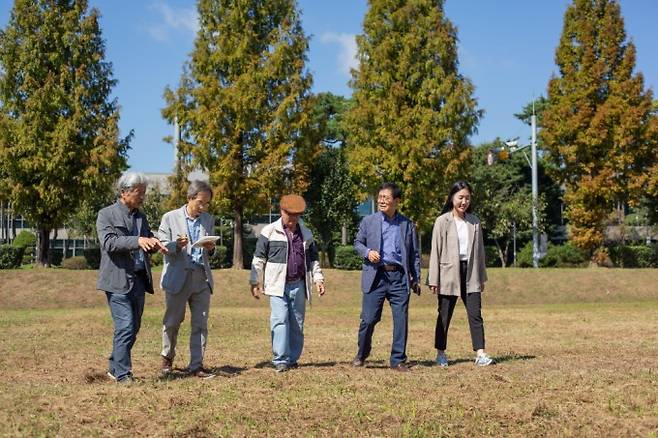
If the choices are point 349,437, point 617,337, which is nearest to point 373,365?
point 349,437

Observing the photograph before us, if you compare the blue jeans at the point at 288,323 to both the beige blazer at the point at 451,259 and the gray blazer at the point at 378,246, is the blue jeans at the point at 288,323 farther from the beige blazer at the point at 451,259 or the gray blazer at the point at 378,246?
the beige blazer at the point at 451,259

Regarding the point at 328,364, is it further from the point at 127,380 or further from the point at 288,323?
the point at 127,380

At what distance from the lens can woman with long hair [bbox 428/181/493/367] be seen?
8.52 meters

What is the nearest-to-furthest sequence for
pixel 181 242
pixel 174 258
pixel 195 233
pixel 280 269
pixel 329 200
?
pixel 181 242 < pixel 174 258 < pixel 195 233 < pixel 280 269 < pixel 329 200

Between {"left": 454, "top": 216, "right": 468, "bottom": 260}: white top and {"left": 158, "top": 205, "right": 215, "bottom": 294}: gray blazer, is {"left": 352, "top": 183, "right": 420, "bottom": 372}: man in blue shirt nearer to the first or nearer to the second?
{"left": 454, "top": 216, "right": 468, "bottom": 260}: white top

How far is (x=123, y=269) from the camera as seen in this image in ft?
23.6

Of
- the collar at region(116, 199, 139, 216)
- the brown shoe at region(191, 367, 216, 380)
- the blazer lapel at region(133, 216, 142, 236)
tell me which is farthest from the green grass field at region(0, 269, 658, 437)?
the collar at region(116, 199, 139, 216)

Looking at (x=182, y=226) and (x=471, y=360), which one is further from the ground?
(x=182, y=226)

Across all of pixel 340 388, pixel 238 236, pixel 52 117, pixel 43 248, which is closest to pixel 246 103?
pixel 238 236

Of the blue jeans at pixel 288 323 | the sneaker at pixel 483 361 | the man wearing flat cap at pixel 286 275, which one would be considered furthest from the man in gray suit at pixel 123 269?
the sneaker at pixel 483 361

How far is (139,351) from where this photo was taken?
34.5 feet

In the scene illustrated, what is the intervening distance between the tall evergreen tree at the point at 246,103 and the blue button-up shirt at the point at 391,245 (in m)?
19.9

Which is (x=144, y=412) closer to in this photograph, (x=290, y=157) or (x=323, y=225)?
(x=290, y=157)

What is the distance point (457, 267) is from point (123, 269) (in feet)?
12.0
